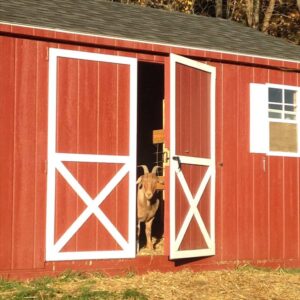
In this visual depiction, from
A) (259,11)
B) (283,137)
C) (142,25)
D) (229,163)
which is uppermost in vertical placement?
(259,11)

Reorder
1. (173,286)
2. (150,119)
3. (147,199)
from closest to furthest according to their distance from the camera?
1. (173,286)
2. (147,199)
3. (150,119)

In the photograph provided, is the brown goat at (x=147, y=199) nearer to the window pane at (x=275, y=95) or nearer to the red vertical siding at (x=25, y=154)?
the window pane at (x=275, y=95)

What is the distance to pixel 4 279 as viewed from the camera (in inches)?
346

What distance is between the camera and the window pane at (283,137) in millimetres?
11508

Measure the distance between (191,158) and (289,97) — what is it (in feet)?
8.19

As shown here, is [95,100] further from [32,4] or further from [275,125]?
[275,125]

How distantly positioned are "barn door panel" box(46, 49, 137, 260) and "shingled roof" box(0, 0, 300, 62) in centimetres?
58

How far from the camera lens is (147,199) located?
38.5ft

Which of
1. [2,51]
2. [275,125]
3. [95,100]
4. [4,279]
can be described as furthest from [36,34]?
[275,125]

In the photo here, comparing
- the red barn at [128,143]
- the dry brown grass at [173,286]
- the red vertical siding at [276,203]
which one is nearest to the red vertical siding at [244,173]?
the red barn at [128,143]

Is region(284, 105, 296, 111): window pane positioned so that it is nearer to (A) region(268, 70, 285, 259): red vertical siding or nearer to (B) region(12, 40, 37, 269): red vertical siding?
(A) region(268, 70, 285, 259): red vertical siding

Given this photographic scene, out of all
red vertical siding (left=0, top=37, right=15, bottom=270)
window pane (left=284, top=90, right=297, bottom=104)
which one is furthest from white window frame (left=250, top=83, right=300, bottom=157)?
red vertical siding (left=0, top=37, right=15, bottom=270)

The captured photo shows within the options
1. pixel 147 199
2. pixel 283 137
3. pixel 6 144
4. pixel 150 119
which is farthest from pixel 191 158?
pixel 150 119

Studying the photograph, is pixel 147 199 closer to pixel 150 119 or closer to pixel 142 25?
pixel 142 25
